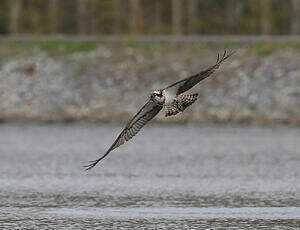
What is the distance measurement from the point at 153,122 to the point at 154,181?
936 inches

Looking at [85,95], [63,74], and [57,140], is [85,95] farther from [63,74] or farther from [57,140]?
[57,140]

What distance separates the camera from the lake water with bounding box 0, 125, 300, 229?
59.5 feet

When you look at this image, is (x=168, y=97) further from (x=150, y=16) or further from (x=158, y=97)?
(x=150, y=16)

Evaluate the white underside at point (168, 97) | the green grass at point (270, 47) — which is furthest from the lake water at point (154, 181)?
the green grass at point (270, 47)

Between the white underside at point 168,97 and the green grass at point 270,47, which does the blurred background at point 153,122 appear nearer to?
the green grass at point 270,47

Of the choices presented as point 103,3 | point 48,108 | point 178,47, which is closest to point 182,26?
point 103,3

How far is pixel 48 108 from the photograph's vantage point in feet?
161

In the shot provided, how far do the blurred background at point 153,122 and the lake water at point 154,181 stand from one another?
4cm

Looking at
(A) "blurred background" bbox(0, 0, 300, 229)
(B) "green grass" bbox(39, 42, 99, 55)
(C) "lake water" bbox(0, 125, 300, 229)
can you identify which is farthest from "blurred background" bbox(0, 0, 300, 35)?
(C) "lake water" bbox(0, 125, 300, 229)

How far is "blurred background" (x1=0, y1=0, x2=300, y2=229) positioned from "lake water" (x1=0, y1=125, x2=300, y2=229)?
44mm

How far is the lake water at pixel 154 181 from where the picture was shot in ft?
59.5

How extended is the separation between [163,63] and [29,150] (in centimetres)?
1742

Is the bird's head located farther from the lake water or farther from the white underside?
the lake water

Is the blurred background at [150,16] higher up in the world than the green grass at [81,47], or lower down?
higher up
